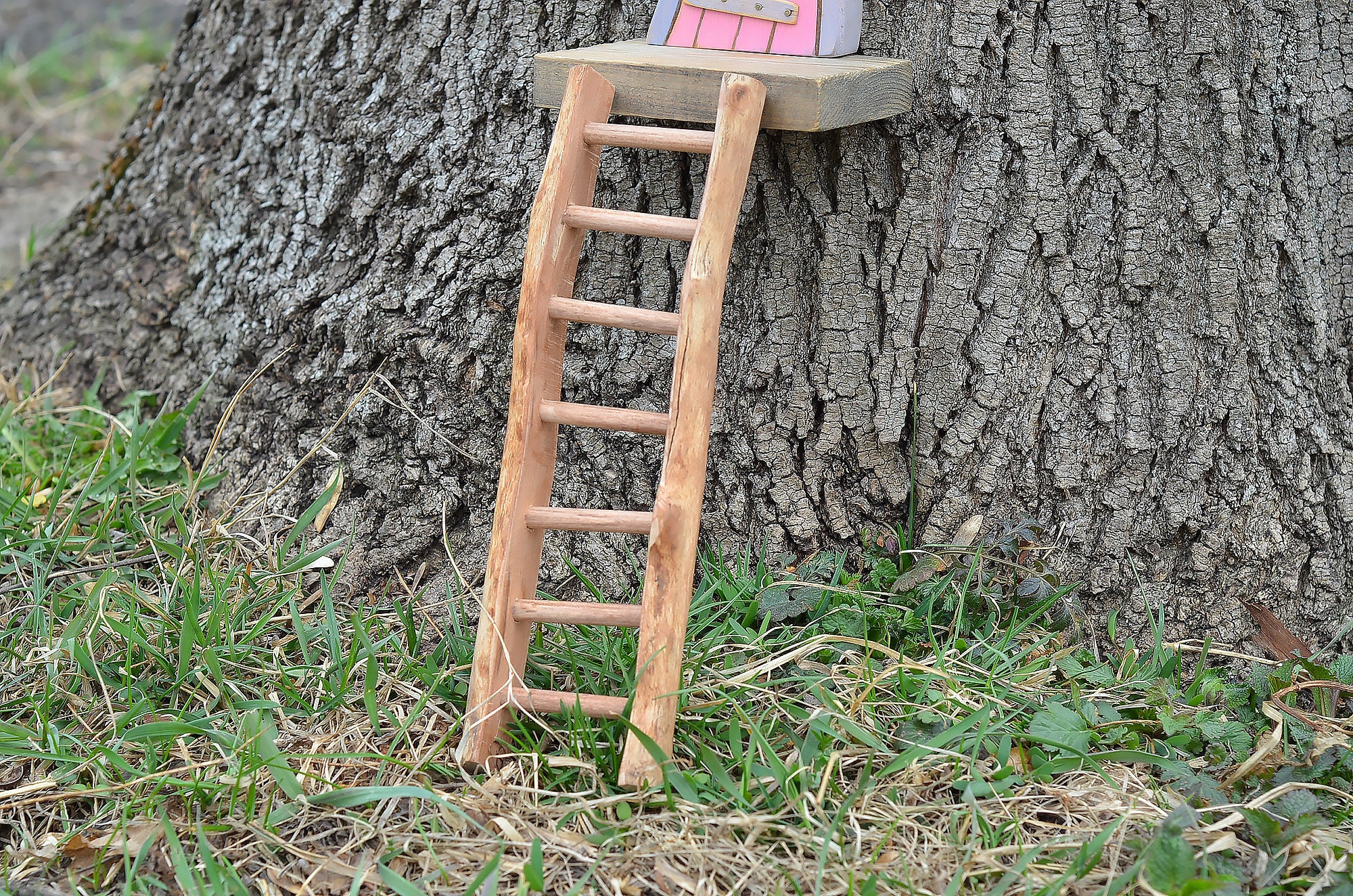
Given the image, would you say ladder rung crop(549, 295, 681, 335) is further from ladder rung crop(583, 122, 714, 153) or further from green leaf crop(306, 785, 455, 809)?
green leaf crop(306, 785, 455, 809)

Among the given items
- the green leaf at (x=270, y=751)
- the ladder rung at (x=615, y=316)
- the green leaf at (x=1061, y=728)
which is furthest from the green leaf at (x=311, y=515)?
the green leaf at (x=1061, y=728)

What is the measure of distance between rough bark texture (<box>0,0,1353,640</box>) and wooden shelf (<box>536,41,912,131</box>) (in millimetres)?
144

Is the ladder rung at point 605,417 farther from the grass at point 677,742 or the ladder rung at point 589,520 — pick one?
the grass at point 677,742

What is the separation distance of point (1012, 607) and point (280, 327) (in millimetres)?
1652

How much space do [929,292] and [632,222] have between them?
61cm

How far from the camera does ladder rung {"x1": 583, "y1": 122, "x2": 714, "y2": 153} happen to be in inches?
65.2

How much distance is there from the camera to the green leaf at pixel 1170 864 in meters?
1.43

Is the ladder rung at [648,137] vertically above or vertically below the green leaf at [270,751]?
above

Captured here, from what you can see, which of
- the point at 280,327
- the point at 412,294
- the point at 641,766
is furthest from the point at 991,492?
the point at 280,327

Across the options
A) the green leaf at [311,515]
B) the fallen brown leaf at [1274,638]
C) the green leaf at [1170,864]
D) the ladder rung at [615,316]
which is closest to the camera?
the green leaf at [1170,864]

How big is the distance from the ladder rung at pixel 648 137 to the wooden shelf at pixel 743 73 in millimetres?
38

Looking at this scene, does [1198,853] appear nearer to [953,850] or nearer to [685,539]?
[953,850]

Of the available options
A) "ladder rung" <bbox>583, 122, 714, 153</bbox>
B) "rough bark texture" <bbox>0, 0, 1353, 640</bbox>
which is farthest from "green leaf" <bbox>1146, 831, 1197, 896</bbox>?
"ladder rung" <bbox>583, 122, 714, 153</bbox>

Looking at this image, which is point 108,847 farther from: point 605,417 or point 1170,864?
point 1170,864
